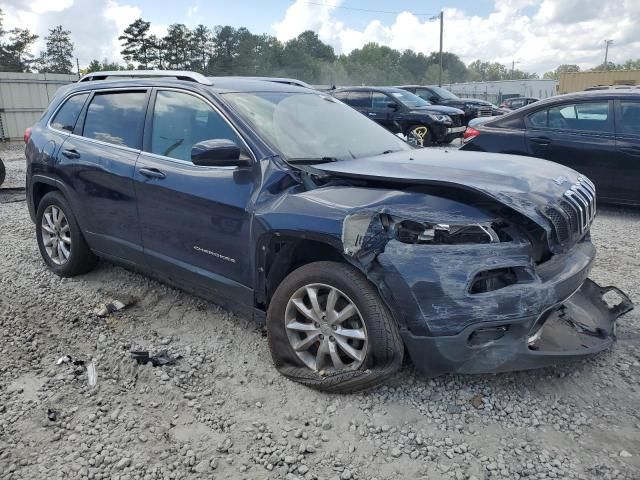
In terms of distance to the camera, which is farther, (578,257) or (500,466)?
(578,257)

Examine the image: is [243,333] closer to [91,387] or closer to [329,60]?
[91,387]

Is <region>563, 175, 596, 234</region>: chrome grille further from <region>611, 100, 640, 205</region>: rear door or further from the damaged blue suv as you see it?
<region>611, 100, 640, 205</region>: rear door

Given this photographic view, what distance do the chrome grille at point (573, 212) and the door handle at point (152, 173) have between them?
2503 millimetres

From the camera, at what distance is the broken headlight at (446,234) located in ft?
8.77

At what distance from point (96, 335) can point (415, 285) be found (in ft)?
7.97

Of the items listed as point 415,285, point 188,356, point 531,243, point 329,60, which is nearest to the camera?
point 415,285

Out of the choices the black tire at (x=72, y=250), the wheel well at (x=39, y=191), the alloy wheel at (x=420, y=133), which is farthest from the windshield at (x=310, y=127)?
the alloy wheel at (x=420, y=133)

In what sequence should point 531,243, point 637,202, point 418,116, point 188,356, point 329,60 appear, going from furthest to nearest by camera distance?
point 329,60 < point 418,116 < point 637,202 < point 188,356 < point 531,243

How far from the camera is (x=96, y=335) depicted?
12.4ft

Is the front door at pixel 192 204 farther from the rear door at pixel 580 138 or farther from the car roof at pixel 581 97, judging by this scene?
the car roof at pixel 581 97

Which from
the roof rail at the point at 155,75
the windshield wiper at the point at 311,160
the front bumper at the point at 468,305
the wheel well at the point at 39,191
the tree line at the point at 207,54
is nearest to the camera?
the front bumper at the point at 468,305

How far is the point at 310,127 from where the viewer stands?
3730mm

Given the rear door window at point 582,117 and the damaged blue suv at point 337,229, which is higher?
the rear door window at point 582,117

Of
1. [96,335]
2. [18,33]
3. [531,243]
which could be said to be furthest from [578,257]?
[18,33]
